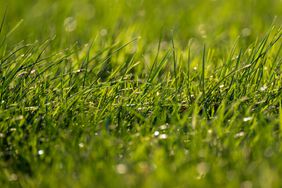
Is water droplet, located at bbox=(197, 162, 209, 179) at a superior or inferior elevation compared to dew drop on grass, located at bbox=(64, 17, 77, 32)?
inferior

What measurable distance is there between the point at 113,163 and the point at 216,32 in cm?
230

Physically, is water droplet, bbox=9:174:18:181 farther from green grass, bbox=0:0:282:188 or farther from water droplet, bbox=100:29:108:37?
water droplet, bbox=100:29:108:37

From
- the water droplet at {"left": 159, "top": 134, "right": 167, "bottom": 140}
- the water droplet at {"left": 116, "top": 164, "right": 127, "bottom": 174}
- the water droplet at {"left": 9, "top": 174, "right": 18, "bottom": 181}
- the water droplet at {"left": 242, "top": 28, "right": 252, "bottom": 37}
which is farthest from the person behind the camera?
the water droplet at {"left": 242, "top": 28, "right": 252, "bottom": 37}

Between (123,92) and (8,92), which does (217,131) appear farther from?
(8,92)

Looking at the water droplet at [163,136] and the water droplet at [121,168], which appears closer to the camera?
the water droplet at [121,168]

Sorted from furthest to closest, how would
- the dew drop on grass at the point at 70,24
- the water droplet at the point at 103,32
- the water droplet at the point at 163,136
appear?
the dew drop on grass at the point at 70,24, the water droplet at the point at 103,32, the water droplet at the point at 163,136

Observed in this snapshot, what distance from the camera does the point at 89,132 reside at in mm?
2689

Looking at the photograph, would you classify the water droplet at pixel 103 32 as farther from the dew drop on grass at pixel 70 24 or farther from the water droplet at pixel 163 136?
the water droplet at pixel 163 136

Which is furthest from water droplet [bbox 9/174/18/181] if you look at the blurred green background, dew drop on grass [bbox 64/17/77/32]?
dew drop on grass [bbox 64/17/77/32]

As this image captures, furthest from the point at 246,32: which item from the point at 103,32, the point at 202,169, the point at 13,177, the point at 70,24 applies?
the point at 13,177

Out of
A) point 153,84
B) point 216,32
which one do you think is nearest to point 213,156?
point 153,84

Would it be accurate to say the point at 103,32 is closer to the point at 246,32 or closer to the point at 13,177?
the point at 246,32

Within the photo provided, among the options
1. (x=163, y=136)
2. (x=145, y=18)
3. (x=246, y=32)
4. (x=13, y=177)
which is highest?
(x=145, y=18)

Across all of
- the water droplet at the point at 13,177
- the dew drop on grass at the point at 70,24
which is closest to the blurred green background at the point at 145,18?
the dew drop on grass at the point at 70,24
